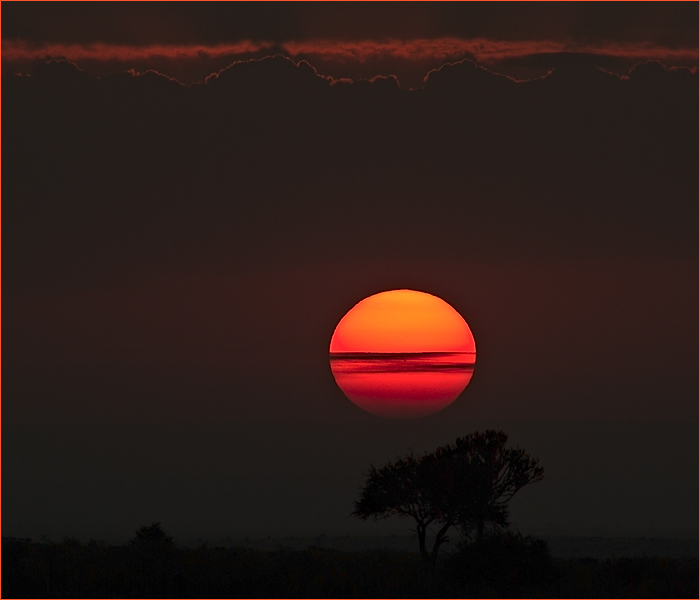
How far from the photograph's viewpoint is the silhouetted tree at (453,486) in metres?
51.6

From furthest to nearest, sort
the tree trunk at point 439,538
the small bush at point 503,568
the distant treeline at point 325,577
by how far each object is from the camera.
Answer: the tree trunk at point 439,538 → the small bush at point 503,568 → the distant treeline at point 325,577

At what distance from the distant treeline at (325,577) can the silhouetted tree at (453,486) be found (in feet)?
8.22

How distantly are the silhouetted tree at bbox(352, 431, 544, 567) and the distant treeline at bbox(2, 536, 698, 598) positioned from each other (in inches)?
98.7

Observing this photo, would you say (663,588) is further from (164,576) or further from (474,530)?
(164,576)

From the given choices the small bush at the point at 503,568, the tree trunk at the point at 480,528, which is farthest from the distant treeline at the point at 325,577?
the tree trunk at the point at 480,528

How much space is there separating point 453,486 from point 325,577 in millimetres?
9320

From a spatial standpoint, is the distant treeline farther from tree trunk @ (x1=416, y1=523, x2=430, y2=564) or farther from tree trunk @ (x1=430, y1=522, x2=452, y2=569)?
tree trunk @ (x1=430, y1=522, x2=452, y2=569)

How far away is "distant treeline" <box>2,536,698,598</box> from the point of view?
144 ft

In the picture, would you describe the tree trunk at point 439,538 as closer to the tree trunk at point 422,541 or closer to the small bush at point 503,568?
the tree trunk at point 422,541

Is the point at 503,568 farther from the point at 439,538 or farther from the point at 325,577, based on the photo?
the point at 325,577

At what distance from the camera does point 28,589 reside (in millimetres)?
44219

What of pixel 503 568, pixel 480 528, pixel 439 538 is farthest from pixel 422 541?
pixel 503 568

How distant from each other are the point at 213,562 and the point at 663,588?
2139 cm

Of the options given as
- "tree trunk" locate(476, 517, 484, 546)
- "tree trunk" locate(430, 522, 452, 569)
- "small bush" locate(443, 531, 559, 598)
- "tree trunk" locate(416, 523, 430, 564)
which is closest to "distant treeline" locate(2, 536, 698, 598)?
"small bush" locate(443, 531, 559, 598)
